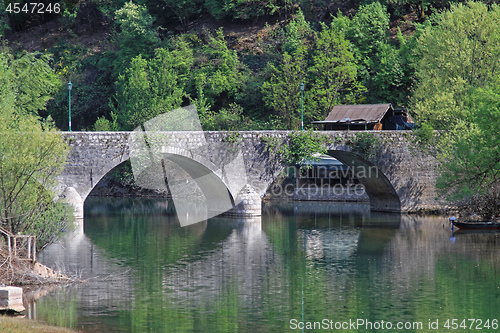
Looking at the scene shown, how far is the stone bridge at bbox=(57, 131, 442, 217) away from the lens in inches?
1529

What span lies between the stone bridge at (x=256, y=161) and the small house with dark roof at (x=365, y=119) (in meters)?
2.77

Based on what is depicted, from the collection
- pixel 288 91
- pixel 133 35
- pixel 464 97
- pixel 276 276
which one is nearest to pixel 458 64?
pixel 464 97

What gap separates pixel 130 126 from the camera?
2240 inches

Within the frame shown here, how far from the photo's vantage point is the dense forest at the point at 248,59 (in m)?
44.7

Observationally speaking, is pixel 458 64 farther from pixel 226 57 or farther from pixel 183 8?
pixel 183 8

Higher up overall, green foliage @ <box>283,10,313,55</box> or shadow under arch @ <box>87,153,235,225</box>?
green foliage @ <box>283,10,313,55</box>

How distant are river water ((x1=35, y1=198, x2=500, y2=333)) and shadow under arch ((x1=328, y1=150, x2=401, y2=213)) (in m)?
2.30

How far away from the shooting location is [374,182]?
4512 cm

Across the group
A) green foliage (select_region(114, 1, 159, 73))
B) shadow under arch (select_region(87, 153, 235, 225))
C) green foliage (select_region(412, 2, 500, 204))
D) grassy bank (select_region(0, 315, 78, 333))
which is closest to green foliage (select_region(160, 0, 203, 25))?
green foliage (select_region(114, 1, 159, 73))

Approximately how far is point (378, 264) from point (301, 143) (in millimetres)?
13716

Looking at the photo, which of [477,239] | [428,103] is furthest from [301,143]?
[477,239]

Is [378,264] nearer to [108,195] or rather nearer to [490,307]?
[490,307]

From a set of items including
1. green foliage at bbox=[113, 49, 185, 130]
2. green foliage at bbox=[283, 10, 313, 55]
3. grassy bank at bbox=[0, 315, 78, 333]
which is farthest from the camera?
green foliage at bbox=[283, 10, 313, 55]

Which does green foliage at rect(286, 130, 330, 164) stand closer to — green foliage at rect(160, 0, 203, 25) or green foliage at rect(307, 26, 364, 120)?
green foliage at rect(307, 26, 364, 120)
